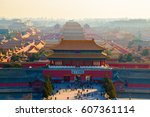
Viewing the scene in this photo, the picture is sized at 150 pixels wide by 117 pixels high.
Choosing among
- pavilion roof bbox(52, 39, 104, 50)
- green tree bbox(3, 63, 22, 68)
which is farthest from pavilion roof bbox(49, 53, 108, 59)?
green tree bbox(3, 63, 22, 68)

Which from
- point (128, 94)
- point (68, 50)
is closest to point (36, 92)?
point (68, 50)

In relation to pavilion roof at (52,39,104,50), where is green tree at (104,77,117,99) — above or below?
below

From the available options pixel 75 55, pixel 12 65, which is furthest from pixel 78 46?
pixel 12 65

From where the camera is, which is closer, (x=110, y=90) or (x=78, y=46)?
(x=110, y=90)

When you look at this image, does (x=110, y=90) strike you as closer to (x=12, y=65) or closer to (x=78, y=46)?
(x=78, y=46)

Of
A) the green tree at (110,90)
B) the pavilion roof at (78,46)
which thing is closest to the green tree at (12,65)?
the pavilion roof at (78,46)

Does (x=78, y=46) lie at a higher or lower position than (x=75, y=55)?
higher

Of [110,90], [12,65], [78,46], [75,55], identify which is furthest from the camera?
[12,65]

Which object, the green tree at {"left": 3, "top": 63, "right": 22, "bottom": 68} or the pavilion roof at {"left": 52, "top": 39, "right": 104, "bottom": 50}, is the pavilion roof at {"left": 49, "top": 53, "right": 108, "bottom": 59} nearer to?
the pavilion roof at {"left": 52, "top": 39, "right": 104, "bottom": 50}

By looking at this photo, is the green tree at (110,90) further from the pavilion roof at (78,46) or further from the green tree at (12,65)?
the green tree at (12,65)

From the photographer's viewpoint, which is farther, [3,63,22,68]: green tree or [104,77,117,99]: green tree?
[3,63,22,68]: green tree

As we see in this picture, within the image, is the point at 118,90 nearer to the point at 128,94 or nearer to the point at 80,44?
the point at 128,94
